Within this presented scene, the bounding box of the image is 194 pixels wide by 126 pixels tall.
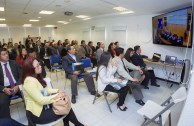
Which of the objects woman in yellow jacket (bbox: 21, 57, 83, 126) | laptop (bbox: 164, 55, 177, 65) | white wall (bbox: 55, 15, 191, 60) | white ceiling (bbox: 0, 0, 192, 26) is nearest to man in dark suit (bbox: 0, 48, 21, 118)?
woman in yellow jacket (bbox: 21, 57, 83, 126)

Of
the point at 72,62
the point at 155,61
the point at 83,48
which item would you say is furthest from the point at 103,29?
the point at 72,62

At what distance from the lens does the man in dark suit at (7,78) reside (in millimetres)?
2336

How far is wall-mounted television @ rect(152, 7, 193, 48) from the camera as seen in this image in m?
2.92

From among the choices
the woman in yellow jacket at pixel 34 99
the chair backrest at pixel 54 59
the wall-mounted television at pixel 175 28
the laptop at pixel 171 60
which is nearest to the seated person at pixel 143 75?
the laptop at pixel 171 60

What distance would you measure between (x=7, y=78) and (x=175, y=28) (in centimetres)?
388

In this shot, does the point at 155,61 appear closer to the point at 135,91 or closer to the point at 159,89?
the point at 159,89

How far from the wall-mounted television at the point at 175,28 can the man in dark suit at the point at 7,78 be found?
12.0 feet

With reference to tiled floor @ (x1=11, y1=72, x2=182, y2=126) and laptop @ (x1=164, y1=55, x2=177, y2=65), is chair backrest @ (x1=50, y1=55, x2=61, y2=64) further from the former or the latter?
laptop @ (x1=164, y1=55, x2=177, y2=65)

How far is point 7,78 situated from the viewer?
2533 millimetres

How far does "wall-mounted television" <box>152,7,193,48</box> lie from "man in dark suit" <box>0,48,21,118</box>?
3.66 metres

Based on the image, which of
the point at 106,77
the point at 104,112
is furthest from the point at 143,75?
the point at 104,112

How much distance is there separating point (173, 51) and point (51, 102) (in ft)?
13.4

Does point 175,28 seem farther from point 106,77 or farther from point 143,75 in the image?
point 106,77

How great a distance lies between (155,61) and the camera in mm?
4473
